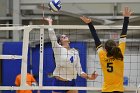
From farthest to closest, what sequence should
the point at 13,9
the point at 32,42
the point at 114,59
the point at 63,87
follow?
the point at 13,9 < the point at 32,42 < the point at 63,87 < the point at 114,59

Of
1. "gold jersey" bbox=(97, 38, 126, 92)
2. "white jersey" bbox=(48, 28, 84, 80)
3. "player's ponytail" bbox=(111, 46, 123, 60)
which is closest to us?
"player's ponytail" bbox=(111, 46, 123, 60)

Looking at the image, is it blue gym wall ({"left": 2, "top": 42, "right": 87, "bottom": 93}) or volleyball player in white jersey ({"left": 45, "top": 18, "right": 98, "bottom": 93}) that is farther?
blue gym wall ({"left": 2, "top": 42, "right": 87, "bottom": 93})

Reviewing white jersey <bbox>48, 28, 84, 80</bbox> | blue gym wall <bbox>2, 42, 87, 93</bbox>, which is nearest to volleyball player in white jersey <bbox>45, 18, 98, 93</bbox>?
white jersey <bbox>48, 28, 84, 80</bbox>

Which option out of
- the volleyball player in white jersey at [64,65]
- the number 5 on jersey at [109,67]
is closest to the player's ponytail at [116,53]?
the number 5 on jersey at [109,67]

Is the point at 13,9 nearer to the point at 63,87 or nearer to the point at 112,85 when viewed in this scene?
the point at 63,87

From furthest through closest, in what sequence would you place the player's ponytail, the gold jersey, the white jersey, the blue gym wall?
the blue gym wall → the white jersey → the gold jersey → the player's ponytail

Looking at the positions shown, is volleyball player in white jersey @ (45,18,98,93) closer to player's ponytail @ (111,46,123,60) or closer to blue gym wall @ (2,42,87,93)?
player's ponytail @ (111,46,123,60)

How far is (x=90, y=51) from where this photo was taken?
8.22 meters

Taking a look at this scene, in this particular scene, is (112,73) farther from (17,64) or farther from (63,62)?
(17,64)

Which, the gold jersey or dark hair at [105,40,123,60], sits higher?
dark hair at [105,40,123,60]

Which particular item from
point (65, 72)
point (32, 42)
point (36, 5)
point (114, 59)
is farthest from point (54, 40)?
Result: point (36, 5)

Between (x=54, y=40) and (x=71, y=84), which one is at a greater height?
(x=54, y=40)

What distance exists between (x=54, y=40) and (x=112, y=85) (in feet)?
3.74

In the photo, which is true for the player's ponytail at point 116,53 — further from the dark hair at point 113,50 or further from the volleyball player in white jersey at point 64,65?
the volleyball player in white jersey at point 64,65
